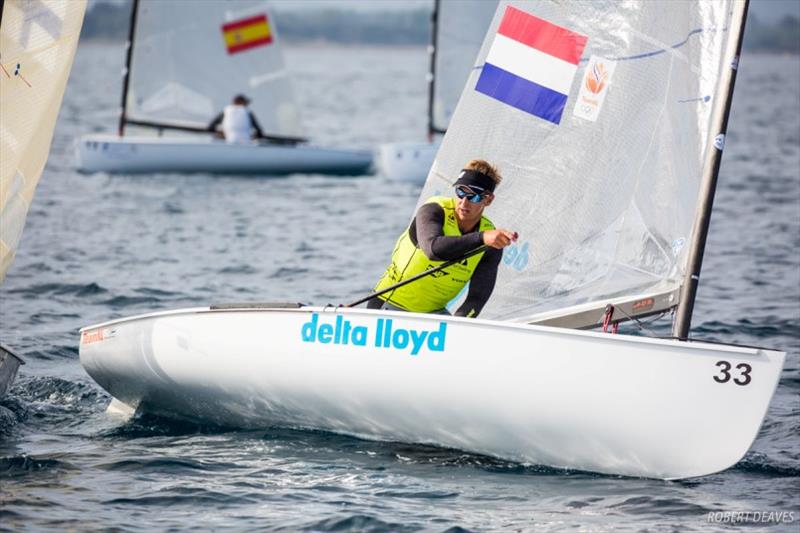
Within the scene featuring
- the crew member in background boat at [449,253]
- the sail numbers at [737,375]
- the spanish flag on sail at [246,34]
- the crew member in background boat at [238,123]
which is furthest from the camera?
the spanish flag on sail at [246,34]

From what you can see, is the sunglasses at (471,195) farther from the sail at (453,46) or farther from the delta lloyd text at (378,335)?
the sail at (453,46)

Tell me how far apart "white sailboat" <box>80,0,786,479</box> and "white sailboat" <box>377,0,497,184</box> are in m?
11.3

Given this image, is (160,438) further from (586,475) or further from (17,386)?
(586,475)

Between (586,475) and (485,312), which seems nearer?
(586,475)

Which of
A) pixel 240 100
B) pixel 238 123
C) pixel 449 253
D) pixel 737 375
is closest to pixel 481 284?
pixel 449 253

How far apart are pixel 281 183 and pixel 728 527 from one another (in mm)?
13675

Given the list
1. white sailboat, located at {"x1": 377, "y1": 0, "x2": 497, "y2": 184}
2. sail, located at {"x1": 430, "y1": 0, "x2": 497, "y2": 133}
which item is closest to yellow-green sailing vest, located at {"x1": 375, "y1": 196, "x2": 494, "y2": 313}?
white sailboat, located at {"x1": 377, "y1": 0, "x2": 497, "y2": 184}

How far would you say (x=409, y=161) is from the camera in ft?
62.5

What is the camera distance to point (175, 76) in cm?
1908

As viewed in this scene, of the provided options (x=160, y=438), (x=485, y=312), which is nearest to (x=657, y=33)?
(x=485, y=312)

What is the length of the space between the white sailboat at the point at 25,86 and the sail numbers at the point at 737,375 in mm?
3404

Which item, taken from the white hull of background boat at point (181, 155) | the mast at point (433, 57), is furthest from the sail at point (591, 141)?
the white hull of background boat at point (181, 155)

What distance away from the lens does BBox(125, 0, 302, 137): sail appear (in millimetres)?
18875

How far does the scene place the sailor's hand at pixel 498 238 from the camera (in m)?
5.84
